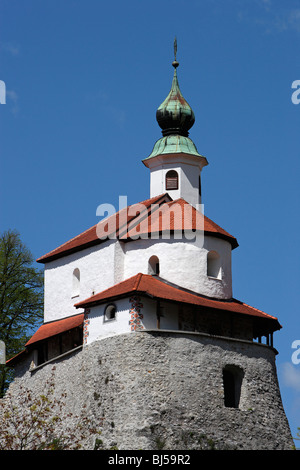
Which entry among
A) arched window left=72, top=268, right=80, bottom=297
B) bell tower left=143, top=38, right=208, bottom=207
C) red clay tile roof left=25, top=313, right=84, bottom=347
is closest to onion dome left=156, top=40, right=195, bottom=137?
bell tower left=143, top=38, right=208, bottom=207

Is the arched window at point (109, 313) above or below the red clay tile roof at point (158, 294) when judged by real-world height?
below

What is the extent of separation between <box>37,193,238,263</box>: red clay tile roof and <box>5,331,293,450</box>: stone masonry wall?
229 inches

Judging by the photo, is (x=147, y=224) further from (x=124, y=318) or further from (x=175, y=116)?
Answer: (x=175, y=116)

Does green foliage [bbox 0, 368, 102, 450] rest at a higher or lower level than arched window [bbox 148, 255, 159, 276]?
lower

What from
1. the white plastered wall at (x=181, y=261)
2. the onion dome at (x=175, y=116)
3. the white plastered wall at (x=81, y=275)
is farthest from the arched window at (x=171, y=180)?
the white plastered wall at (x=181, y=261)

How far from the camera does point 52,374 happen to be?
4750 cm

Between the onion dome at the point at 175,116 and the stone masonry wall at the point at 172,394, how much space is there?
14.3 metres

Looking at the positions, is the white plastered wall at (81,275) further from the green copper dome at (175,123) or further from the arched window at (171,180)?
the green copper dome at (175,123)

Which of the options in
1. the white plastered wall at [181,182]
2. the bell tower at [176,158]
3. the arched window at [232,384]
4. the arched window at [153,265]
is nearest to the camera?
the arched window at [232,384]

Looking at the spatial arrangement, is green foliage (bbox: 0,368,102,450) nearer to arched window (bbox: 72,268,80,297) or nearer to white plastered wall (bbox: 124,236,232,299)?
arched window (bbox: 72,268,80,297)

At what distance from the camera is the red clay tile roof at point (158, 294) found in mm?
44031

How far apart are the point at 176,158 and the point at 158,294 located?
12234mm

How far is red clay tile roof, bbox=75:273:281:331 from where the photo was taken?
44.0 metres
